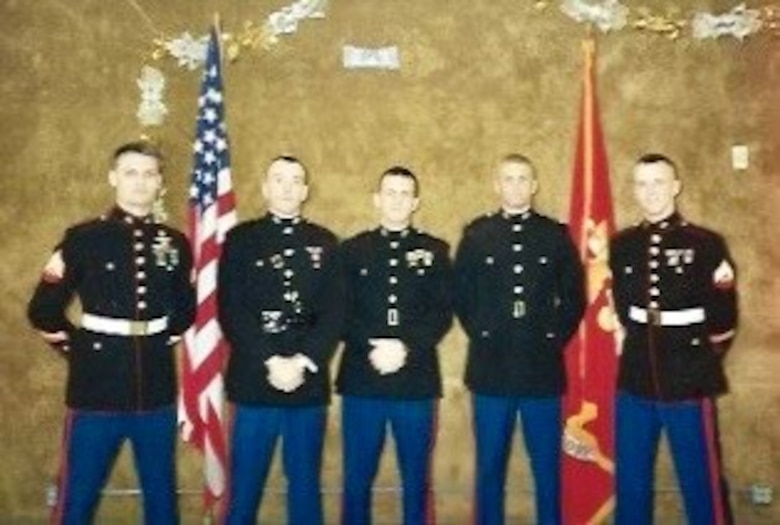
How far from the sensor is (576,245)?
13.9ft

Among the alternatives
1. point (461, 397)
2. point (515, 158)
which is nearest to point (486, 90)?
point (515, 158)

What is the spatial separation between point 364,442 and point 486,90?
1.77 metres

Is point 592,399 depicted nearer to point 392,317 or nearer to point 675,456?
point 675,456

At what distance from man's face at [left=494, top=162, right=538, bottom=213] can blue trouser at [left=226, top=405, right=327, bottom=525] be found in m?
1.18

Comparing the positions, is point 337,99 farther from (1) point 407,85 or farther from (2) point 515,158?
(2) point 515,158

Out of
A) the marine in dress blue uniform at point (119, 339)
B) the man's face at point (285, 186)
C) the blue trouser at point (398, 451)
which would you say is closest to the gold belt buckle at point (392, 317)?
the blue trouser at point (398, 451)

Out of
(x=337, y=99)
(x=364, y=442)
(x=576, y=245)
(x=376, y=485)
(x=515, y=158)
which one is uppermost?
(x=337, y=99)

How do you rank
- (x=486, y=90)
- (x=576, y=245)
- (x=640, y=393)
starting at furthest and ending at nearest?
(x=486, y=90)
(x=576, y=245)
(x=640, y=393)

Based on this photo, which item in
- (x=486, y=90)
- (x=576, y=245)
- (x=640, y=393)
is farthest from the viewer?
(x=486, y=90)

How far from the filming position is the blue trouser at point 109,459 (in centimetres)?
358

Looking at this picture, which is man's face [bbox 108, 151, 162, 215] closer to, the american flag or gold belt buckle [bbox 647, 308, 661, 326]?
the american flag

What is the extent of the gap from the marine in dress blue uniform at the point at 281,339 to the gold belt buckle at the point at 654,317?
125 centimetres

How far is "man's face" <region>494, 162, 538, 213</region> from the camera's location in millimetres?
3947

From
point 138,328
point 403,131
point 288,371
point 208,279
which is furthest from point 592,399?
point 138,328
